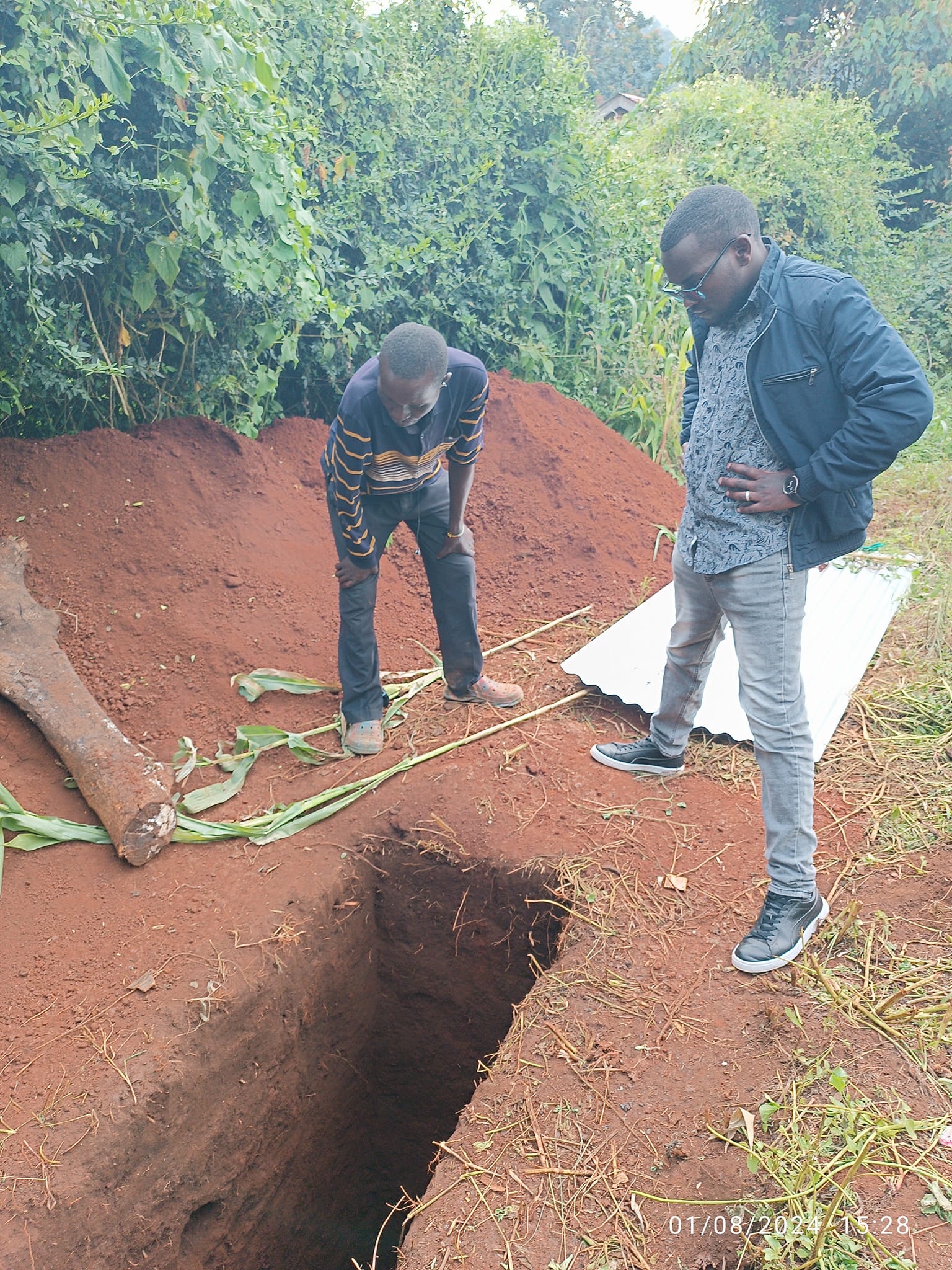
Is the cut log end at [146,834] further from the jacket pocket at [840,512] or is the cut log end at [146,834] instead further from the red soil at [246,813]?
the jacket pocket at [840,512]

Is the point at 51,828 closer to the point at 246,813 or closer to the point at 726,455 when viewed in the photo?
the point at 246,813

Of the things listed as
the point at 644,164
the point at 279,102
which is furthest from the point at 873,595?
the point at 644,164

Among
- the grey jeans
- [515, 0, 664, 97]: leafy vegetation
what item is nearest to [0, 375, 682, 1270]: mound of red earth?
the grey jeans

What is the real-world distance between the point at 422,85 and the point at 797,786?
539 cm

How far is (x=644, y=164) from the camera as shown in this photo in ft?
24.2

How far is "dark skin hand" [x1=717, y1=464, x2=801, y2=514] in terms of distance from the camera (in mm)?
2307

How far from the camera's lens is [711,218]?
7.35 feet

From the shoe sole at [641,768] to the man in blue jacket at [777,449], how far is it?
35.7 inches

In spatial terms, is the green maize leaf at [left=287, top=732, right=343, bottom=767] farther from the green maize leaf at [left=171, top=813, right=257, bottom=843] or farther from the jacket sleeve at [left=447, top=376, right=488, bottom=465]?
the jacket sleeve at [left=447, top=376, right=488, bottom=465]

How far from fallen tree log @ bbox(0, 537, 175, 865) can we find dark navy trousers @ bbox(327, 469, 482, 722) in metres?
0.85

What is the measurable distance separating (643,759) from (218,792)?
5.60ft

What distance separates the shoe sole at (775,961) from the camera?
97.7 inches

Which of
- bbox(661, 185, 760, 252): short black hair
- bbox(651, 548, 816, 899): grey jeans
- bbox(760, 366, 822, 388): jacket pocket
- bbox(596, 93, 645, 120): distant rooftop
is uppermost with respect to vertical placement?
bbox(596, 93, 645, 120): distant rooftop

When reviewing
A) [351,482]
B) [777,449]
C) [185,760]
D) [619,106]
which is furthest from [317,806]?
[619,106]
